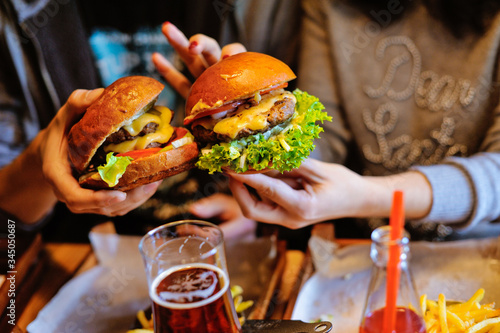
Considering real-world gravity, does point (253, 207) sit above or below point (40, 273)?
above

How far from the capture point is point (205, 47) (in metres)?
1.76

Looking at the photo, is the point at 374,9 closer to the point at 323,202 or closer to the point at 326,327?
the point at 323,202

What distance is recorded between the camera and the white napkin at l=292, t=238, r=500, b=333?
1583mm

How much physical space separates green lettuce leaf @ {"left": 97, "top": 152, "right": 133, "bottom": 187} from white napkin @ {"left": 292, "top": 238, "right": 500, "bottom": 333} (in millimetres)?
811

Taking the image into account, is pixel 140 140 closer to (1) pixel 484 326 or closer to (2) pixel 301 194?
(2) pixel 301 194

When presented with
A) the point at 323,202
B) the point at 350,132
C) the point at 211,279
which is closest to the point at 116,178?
the point at 211,279

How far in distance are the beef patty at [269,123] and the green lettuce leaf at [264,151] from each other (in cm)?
2

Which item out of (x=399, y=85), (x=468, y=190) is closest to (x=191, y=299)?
(x=468, y=190)

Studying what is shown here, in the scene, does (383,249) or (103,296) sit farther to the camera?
(103,296)

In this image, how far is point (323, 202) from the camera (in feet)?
5.10

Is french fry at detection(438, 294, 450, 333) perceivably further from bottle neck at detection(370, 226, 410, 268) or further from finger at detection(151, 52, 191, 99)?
finger at detection(151, 52, 191, 99)

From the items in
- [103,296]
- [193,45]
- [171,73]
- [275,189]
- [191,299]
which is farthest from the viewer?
[171,73]

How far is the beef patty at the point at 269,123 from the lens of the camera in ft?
4.65

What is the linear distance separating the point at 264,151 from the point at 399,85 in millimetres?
1288
